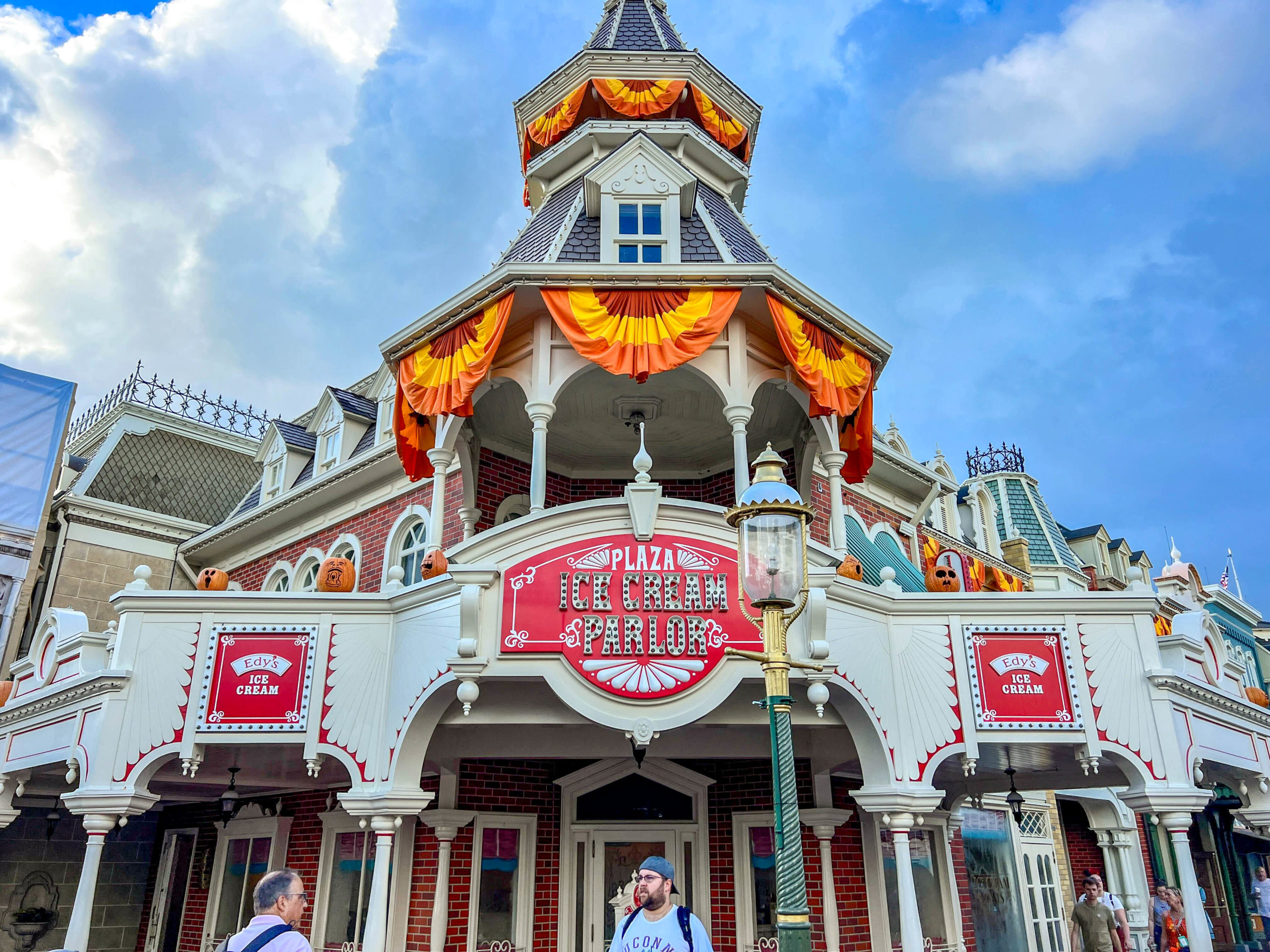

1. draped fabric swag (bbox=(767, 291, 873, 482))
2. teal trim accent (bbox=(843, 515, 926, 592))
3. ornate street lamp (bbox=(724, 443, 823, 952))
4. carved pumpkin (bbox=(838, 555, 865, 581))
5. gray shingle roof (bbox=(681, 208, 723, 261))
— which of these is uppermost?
gray shingle roof (bbox=(681, 208, 723, 261))

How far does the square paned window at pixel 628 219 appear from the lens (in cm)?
1298

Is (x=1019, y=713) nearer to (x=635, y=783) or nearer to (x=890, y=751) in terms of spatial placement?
(x=890, y=751)

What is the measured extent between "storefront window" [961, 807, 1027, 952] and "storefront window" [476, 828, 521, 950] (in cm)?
1014

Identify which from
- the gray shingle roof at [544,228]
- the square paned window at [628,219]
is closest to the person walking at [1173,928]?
the square paned window at [628,219]

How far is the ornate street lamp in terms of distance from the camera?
564 centimetres

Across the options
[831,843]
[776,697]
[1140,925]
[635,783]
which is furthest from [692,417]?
[1140,925]

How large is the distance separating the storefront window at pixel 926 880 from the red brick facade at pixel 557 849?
2.47ft

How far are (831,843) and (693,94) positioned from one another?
40.5ft

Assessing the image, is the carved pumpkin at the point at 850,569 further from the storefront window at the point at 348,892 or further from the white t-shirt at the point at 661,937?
the storefront window at the point at 348,892

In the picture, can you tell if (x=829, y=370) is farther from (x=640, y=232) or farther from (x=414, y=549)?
(x=414, y=549)

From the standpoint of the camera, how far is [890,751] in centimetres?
982

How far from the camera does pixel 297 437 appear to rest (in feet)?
66.4

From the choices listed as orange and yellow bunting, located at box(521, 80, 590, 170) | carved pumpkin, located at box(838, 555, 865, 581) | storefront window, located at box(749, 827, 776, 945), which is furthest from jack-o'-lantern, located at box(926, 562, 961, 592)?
orange and yellow bunting, located at box(521, 80, 590, 170)

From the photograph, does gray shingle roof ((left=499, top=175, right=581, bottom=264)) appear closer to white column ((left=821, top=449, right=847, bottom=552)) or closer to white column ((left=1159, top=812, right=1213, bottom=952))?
white column ((left=821, top=449, right=847, bottom=552))
